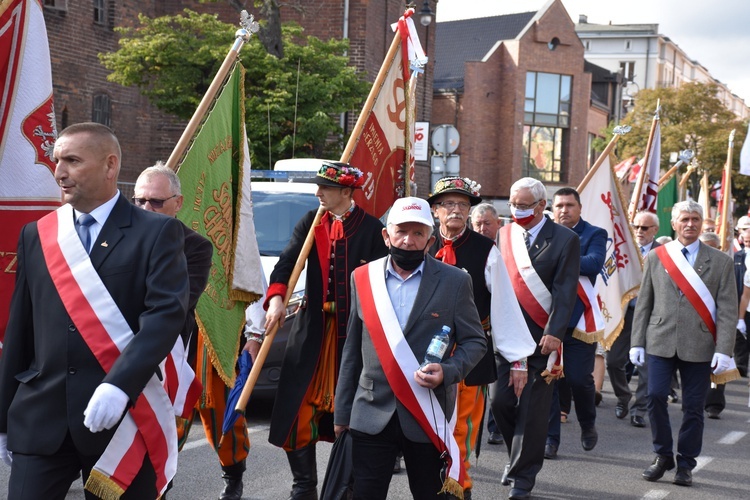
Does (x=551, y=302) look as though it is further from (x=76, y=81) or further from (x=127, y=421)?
(x=76, y=81)

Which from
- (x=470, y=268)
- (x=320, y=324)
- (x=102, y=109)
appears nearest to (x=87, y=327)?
(x=320, y=324)

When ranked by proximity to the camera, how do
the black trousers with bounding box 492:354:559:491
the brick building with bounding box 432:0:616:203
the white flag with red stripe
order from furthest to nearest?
the brick building with bounding box 432:0:616:203, the white flag with red stripe, the black trousers with bounding box 492:354:559:491

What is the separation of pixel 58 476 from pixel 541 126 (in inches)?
2153

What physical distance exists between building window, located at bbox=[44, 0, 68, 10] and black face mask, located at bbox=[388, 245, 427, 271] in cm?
2336

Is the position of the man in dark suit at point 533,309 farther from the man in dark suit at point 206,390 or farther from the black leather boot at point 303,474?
the man in dark suit at point 206,390

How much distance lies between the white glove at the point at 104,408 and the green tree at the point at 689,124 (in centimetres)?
4181

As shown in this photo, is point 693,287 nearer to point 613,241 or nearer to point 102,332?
point 613,241

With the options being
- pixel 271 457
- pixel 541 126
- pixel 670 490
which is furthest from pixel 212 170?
pixel 541 126

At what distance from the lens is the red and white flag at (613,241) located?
11.6m

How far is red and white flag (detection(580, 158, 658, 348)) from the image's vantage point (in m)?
11.6

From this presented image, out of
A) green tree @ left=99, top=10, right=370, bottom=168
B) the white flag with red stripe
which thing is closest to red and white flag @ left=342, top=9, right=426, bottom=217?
the white flag with red stripe

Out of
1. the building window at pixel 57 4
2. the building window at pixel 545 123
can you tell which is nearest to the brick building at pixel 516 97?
the building window at pixel 545 123

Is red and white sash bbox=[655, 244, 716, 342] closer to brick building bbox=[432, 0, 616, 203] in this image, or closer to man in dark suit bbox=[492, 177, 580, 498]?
man in dark suit bbox=[492, 177, 580, 498]

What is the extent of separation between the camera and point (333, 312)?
6.46 metres
